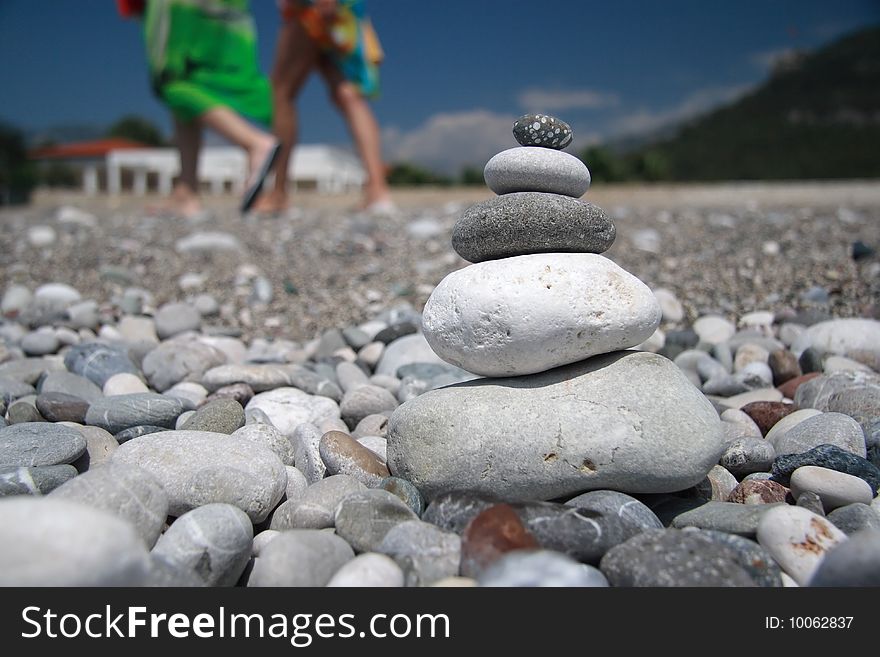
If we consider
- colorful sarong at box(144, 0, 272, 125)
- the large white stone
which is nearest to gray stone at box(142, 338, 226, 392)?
the large white stone

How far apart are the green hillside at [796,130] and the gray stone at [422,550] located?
2473 cm

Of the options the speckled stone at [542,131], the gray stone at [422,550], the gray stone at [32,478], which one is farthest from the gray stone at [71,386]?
the speckled stone at [542,131]

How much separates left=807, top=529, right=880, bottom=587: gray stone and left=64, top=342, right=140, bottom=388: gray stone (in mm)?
3553

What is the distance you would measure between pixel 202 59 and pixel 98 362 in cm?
582

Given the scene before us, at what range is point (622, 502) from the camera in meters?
2.22

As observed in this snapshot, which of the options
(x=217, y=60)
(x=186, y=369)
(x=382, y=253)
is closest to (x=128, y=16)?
(x=217, y=60)

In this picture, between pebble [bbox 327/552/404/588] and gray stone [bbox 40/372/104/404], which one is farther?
gray stone [bbox 40/372/104/404]

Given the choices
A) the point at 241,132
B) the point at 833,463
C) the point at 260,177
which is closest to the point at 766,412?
the point at 833,463

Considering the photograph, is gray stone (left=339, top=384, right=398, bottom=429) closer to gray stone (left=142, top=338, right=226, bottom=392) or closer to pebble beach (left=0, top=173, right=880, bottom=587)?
pebble beach (left=0, top=173, right=880, bottom=587)

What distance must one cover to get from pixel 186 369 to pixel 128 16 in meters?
Answer: 7.01

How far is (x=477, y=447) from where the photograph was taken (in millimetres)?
2414

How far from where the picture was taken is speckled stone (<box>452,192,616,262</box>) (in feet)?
8.55

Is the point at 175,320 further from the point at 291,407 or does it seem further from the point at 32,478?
the point at 32,478

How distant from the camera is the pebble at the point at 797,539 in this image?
1922mm
